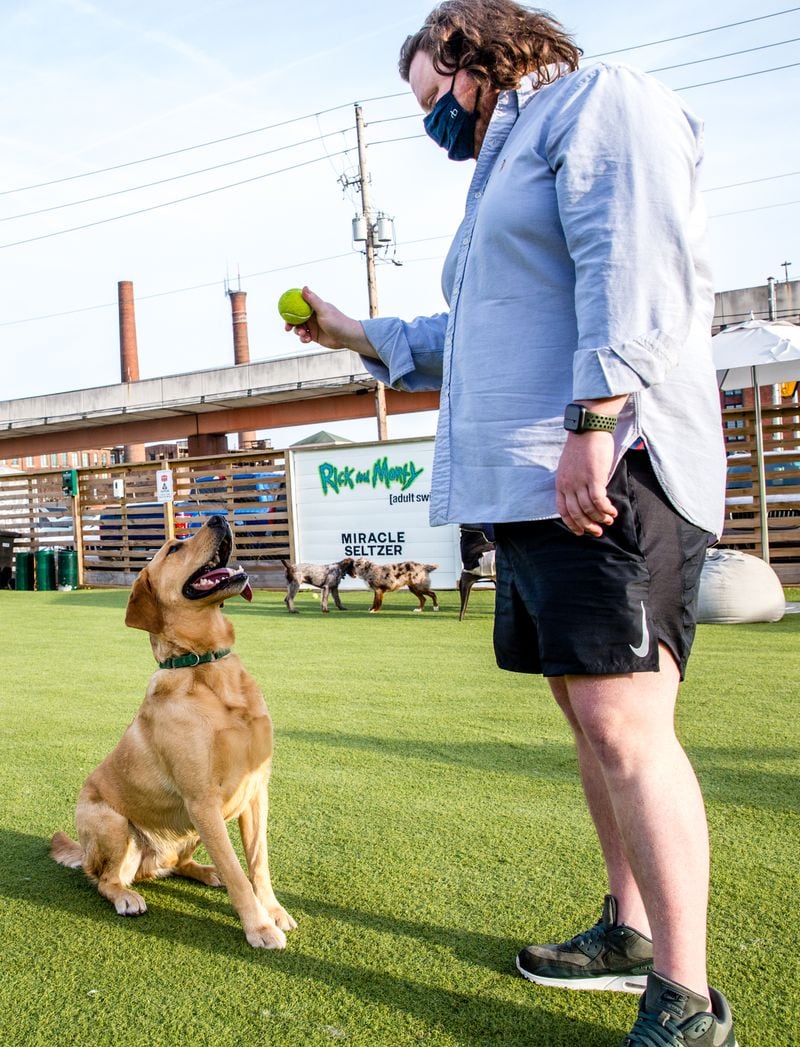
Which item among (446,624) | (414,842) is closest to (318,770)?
(414,842)

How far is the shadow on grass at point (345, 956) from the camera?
202 centimetres

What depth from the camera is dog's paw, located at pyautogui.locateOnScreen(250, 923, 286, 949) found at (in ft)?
8.18

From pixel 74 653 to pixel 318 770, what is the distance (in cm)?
513

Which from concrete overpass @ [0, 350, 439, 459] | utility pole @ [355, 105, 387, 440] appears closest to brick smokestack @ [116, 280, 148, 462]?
concrete overpass @ [0, 350, 439, 459]

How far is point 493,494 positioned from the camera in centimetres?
194

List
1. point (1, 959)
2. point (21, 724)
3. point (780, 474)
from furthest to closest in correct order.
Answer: point (780, 474), point (21, 724), point (1, 959)

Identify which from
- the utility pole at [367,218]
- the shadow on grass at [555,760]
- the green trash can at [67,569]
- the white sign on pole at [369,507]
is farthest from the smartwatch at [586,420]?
the utility pole at [367,218]

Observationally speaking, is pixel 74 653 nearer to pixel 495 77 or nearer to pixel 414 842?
pixel 414 842

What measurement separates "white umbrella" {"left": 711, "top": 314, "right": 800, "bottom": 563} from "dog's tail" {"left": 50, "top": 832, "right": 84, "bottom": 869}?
7601 millimetres

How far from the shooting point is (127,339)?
49094 mm

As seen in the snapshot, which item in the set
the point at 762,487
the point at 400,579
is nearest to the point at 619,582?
the point at 400,579

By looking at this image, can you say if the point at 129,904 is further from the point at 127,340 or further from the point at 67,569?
the point at 127,340

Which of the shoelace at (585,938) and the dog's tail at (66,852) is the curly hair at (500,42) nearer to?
the shoelace at (585,938)

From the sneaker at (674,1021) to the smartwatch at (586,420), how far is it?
109 cm
